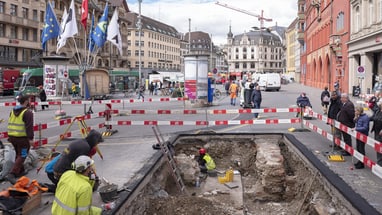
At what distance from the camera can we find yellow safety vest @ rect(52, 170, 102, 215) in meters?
4.32

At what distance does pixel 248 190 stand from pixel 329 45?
126ft

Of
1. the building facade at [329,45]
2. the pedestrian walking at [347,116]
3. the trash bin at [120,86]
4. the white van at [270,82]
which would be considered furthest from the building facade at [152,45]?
the pedestrian walking at [347,116]

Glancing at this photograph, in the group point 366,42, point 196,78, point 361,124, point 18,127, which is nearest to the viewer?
point 18,127

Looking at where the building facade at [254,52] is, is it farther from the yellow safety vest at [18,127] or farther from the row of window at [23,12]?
the yellow safety vest at [18,127]

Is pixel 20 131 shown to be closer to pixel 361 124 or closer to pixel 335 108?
pixel 361 124

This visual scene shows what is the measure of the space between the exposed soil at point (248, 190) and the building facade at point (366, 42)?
64.1 feet

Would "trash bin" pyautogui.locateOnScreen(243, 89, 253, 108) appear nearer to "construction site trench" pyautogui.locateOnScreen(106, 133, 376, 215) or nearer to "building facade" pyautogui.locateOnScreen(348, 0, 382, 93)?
"construction site trench" pyautogui.locateOnScreen(106, 133, 376, 215)

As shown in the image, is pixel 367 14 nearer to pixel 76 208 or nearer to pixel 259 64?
pixel 76 208

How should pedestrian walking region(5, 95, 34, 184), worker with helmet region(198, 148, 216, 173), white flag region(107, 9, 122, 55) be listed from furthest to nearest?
white flag region(107, 9, 122, 55)
worker with helmet region(198, 148, 216, 173)
pedestrian walking region(5, 95, 34, 184)

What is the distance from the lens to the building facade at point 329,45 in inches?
1596

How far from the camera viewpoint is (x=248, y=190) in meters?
11.2

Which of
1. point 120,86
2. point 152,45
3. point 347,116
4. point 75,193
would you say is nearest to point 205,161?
point 347,116

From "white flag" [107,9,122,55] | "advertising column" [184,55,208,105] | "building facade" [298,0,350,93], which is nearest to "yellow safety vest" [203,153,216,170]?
"advertising column" [184,55,208,105]

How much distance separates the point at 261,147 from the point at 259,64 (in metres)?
175
